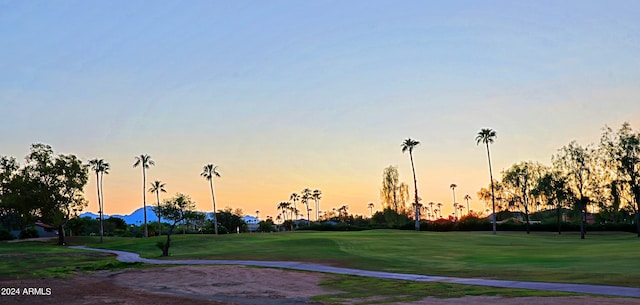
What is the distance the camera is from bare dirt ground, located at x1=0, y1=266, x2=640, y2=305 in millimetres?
19016

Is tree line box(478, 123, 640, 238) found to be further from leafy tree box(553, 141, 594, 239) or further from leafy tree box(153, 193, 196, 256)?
leafy tree box(153, 193, 196, 256)

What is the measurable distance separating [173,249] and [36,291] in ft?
120

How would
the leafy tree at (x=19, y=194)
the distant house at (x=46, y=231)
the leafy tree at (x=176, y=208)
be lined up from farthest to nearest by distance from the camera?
the distant house at (x=46, y=231) < the leafy tree at (x=19, y=194) < the leafy tree at (x=176, y=208)

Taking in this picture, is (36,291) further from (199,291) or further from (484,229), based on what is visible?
(484,229)

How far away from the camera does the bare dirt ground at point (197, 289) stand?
19.0m

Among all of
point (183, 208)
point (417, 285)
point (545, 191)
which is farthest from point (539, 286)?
point (545, 191)

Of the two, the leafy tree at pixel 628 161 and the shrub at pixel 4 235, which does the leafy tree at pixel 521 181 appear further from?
the shrub at pixel 4 235

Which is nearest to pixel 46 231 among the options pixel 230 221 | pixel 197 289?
pixel 230 221

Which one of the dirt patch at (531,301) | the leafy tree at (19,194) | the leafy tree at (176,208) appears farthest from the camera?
the leafy tree at (19,194)

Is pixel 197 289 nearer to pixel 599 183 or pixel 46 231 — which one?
pixel 599 183

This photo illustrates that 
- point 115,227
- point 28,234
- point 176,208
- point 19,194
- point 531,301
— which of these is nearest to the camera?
point 531,301

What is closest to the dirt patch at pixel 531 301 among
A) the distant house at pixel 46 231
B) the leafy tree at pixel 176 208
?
the leafy tree at pixel 176 208

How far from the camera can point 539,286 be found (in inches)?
823

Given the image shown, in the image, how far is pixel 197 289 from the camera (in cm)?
2472
